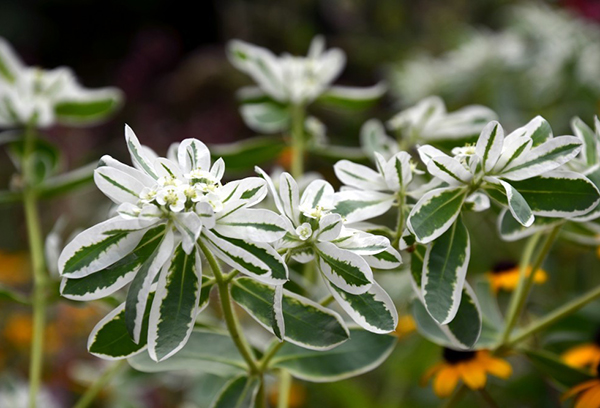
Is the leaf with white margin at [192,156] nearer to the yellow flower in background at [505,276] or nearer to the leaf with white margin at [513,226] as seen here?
the leaf with white margin at [513,226]

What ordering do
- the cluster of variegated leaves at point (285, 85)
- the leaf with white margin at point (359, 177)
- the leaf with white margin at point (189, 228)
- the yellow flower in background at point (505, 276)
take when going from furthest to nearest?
the cluster of variegated leaves at point (285, 85), the yellow flower in background at point (505, 276), the leaf with white margin at point (359, 177), the leaf with white margin at point (189, 228)

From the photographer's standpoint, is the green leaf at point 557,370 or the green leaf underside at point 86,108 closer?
the green leaf at point 557,370

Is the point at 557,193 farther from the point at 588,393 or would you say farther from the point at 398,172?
the point at 588,393

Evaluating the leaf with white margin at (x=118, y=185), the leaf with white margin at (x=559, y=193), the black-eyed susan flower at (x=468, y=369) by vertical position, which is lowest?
the black-eyed susan flower at (x=468, y=369)

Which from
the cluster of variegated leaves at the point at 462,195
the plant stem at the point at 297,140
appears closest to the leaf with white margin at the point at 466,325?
the cluster of variegated leaves at the point at 462,195

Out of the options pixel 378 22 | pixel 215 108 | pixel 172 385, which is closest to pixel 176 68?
pixel 215 108

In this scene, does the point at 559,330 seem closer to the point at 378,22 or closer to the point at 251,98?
the point at 251,98
